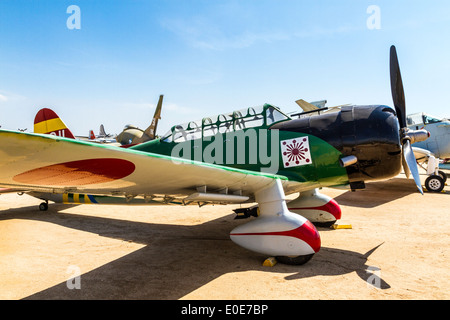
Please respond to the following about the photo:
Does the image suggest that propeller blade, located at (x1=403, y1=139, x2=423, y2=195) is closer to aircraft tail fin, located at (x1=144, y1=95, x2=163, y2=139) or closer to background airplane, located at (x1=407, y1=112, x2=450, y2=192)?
background airplane, located at (x1=407, y1=112, x2=450, y2=192)

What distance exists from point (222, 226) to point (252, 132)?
282 cm

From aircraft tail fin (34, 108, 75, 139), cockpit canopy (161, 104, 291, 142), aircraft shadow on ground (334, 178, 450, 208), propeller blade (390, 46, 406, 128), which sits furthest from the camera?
aircraft shadow on ground (334, 178, 450, 208)

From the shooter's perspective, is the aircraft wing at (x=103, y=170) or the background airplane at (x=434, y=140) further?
the background airplane at (x=434, y=140)

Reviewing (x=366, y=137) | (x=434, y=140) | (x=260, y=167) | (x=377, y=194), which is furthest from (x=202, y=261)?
(x=434, y=140)

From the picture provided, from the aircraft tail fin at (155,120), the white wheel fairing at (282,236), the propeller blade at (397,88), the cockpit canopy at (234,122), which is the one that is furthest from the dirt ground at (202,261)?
the aircraft tail fin at (155,120)

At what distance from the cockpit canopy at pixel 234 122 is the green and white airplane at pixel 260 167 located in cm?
2

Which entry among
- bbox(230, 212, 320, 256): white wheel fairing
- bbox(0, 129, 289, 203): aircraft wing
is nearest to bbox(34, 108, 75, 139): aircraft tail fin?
bbox(0, 129, 289, 203): aircraft wing

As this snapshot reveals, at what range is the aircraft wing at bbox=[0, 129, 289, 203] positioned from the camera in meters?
1.91

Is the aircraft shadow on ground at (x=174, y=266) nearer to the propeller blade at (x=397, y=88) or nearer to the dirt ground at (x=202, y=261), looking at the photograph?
the dirt ground at (x=202, y=261)

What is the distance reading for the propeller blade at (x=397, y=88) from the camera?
536 centimetres

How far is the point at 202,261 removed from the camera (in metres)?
4.26

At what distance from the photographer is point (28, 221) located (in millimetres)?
6980

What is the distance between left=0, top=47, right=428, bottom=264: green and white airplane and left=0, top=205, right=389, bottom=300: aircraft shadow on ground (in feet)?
1.27
